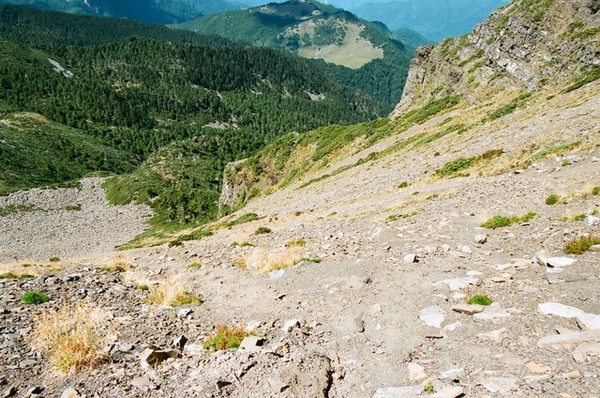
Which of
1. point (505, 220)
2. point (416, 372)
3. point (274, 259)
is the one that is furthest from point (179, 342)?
point (505, 220)

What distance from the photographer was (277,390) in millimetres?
6281

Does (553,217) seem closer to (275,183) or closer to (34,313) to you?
(34,313)

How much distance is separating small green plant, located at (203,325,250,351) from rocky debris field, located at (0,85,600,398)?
23cm

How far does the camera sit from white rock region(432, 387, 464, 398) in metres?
5.22

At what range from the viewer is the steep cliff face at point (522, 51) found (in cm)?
3991

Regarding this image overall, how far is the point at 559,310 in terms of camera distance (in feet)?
22.3

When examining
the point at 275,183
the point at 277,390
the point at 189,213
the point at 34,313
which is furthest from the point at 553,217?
the point at 189,213

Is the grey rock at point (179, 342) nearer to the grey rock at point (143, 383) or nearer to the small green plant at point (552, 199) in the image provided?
the grey rock at point (143, 383)

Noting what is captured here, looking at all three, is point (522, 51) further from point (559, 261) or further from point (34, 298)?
point (34, 298)

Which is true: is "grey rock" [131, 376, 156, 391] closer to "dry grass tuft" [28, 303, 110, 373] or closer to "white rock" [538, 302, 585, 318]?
"dry grass tuft" [28, 303, 110, 373]

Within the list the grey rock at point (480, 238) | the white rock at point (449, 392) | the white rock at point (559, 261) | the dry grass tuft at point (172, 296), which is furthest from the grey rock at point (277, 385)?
the grey rock at point (480, 238)

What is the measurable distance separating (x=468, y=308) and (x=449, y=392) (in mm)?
2943

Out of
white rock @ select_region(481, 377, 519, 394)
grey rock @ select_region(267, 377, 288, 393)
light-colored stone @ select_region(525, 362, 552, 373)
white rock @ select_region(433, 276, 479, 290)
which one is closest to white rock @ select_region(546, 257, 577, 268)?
white rock @ select_region(433, 276, 479, 290)

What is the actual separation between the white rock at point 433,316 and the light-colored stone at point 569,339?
2.04 meters
